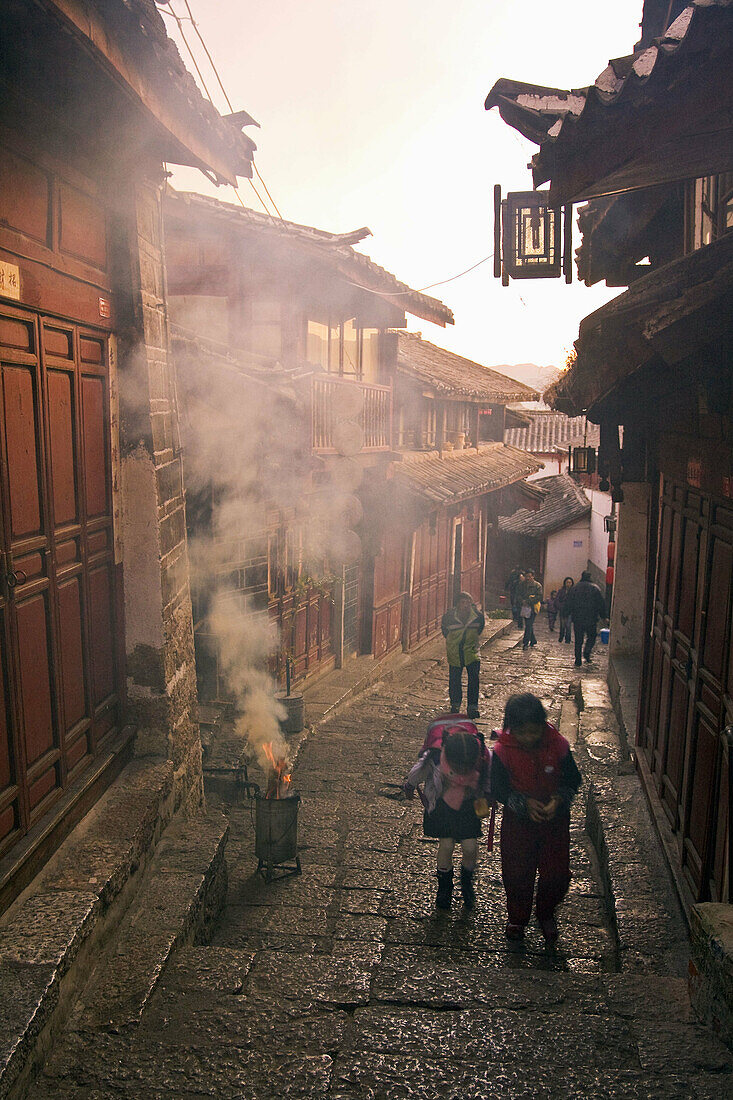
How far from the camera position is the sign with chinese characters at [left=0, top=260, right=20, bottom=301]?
3971 mm

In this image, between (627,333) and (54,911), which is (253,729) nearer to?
(54,911)

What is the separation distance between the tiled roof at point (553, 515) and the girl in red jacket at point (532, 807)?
24562 mm

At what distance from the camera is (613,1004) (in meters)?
4.15

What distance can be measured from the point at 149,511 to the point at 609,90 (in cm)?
385

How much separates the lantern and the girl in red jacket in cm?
A: 1034

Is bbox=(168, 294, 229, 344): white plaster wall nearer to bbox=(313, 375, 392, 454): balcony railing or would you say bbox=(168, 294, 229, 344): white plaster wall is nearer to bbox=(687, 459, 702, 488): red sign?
bbox=(313, 375, 392, 454): balcony railing

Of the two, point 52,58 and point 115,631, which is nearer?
point 52,58

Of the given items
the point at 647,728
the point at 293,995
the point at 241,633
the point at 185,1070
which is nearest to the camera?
the point at 185,1070

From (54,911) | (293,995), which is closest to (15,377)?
(54,911)

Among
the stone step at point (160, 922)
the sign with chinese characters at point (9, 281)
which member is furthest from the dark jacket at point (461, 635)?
the sign with chinese characters at point (9, 281)

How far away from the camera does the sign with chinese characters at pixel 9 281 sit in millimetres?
3971

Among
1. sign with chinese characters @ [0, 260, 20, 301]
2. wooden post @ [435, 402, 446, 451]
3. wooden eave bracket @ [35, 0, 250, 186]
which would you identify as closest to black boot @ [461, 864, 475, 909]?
sign with chinese characters @ [0, 260, 20, 301]

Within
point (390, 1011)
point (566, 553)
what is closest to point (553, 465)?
point (566, 553)

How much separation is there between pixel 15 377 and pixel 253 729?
594 cm
